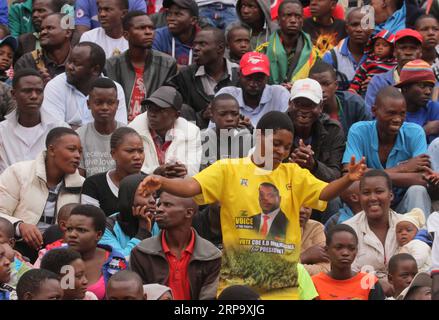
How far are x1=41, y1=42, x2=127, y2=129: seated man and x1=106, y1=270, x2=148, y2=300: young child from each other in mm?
3757

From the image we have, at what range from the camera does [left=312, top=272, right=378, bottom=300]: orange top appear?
33.2 ft

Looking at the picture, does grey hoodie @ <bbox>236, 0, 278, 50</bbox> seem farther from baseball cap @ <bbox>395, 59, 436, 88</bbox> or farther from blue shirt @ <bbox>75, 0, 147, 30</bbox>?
baseball cap @ <bbox>395, 59, 436, 88</bbox>

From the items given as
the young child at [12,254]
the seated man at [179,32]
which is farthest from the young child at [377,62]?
the young child at [12,254]

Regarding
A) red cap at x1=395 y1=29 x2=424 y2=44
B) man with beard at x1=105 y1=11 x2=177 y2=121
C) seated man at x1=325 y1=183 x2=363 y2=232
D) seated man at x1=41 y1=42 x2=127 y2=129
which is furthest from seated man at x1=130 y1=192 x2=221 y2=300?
red cap at x1=395 y1=29 x2=424 y2=44

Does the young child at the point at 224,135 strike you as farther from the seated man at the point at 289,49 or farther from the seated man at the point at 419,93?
the seated man at the point at 419,93

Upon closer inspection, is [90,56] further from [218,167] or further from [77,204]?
[218,167]

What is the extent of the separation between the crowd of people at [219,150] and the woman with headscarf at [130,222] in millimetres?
17

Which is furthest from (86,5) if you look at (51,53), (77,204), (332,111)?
(77,204)

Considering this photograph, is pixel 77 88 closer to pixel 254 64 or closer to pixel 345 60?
pixel 254 64

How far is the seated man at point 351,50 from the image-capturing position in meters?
14.8

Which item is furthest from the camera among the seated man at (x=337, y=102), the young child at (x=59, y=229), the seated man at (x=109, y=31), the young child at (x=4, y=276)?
the seated man at (x=109, y=31)

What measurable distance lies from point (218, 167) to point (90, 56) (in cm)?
438

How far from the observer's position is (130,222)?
11086mm

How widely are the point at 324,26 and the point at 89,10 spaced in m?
2.68
